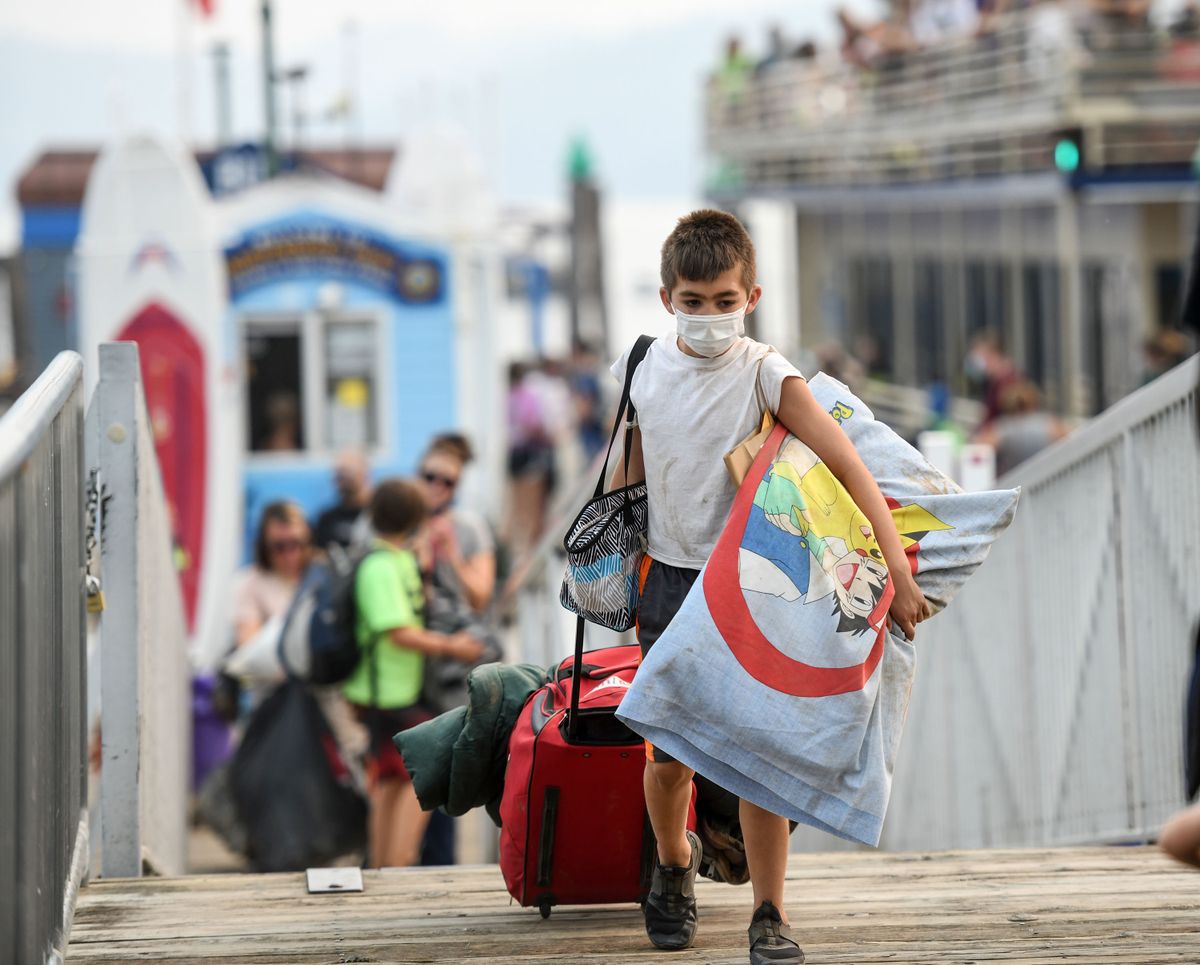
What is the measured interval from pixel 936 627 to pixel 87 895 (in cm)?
393

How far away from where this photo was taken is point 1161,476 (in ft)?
18.7

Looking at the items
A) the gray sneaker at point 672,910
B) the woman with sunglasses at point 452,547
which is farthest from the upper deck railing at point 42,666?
the woman with sunglasses at point 452,547

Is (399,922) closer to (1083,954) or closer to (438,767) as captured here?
(438,767)

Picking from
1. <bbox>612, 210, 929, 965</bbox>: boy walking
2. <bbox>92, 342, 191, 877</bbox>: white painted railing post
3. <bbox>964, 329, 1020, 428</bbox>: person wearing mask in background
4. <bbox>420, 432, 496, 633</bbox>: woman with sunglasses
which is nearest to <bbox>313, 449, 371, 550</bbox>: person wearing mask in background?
<bbox>420, 432, 496, 633</bbox>: woman with sunglasses

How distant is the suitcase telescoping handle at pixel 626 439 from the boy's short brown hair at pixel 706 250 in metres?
0.21

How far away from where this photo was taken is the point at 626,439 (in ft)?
13.8

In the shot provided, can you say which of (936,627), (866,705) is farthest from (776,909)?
(936,627)

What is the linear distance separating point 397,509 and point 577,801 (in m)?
3.25

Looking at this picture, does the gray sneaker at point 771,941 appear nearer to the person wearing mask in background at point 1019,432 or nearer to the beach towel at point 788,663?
the beach towel at point 788,663

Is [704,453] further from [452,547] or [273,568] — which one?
[273,568]

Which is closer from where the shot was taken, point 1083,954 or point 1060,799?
point 1083,954

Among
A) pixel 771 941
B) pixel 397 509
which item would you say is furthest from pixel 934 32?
pixel 771 941

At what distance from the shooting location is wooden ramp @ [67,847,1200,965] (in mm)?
4152

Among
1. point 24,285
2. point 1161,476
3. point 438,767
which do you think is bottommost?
point 438,767
